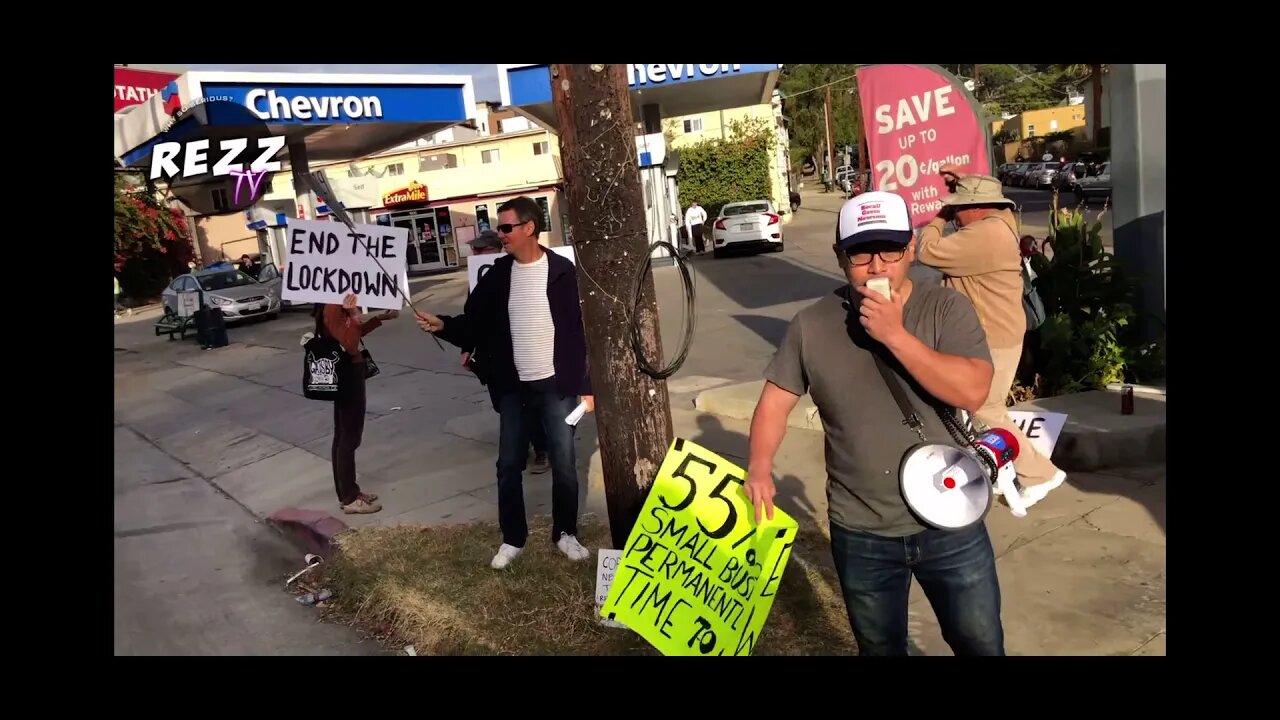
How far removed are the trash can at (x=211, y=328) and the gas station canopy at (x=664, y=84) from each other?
6.94m

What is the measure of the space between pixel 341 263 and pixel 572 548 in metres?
2.27

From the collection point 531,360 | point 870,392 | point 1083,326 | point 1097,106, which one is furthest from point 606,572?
point 1097,106

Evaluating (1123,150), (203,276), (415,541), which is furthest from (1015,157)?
(415,541)

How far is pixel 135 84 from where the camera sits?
2980cm

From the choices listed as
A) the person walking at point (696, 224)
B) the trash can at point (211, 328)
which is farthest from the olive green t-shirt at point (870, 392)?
the person walking at point (696, 224)

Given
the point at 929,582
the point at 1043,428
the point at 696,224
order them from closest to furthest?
the point at 929,582
the point at 1043,428
the point at 696,224

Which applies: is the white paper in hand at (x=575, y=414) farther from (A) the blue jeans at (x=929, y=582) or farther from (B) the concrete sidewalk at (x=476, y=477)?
(A) the blue jeans at (x=929, y=582)

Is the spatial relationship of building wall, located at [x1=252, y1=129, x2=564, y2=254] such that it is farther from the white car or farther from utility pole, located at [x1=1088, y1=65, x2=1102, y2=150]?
utility pole, located at [x1=1088, y1=65, x2=1102, y2=150]

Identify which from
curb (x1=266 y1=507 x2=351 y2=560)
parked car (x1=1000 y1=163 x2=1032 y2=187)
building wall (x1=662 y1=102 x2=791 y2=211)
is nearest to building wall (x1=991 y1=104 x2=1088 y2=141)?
parked car (x1=1000 y1=163 x2=1032 y2=187)

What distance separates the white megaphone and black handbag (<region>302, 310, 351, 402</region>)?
13.8 ft

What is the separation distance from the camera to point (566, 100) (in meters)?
3.58

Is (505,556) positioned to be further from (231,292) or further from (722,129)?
(722,129)

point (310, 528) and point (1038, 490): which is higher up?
point (1038, 490)
